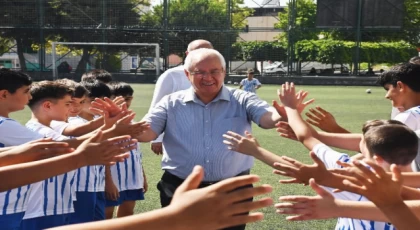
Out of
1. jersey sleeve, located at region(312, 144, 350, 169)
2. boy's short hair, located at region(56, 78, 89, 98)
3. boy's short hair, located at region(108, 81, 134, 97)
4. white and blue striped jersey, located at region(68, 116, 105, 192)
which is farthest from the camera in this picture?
boy's short hair, located at region(108, 81, 134, 97)

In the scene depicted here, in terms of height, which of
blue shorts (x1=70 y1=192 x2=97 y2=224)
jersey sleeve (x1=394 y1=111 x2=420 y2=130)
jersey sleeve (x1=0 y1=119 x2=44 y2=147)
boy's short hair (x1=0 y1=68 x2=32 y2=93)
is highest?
boy's short hair (x1=0 y1=68 x2=32 y2=93)

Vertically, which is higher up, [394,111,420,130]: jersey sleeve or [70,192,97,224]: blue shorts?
[394,111,420,130]: jersey sleeve

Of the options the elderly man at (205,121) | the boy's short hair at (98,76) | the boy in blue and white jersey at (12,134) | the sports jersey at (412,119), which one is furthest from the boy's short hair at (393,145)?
the boy's short hair at (98,76)

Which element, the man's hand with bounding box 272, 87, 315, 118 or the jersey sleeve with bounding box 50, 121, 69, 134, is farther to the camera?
the jersey sleeve with bounding box 50, 121, 69, 134

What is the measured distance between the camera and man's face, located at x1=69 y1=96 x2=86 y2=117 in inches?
190

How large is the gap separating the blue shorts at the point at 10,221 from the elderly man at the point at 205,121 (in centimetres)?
102

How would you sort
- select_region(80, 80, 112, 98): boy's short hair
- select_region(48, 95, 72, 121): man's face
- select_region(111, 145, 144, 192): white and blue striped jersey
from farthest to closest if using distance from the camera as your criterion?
select_region(111, 145, 144, 192): white and blue striped jersey
select_region(80, 80, 112, 98): boy's short hair
select_region(48, 95, 72, 121): man's face

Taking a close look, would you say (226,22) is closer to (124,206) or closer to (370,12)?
(370,12)

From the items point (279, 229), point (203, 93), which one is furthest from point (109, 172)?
point (279, 229)

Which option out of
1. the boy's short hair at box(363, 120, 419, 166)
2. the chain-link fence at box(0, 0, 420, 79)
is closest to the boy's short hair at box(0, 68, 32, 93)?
the boy's short hair at box(363, 120, 419, 166)

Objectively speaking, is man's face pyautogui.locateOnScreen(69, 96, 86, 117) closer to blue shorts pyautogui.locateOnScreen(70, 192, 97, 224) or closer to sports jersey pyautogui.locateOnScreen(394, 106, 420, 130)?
blue shorts pyautogui.locateOnScreen(70, 192, 97, 224)

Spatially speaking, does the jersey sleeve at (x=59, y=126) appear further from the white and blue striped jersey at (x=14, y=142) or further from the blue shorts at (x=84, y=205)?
the white and blue striped jersey at (x=14, y=142)

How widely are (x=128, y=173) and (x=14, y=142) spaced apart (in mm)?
1945

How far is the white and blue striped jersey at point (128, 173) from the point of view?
532cm
